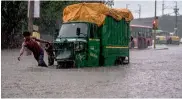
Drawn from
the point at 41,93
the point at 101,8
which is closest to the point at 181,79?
the point at 41,93

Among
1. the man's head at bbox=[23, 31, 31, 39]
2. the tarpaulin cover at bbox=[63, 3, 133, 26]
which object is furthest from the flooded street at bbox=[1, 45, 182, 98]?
A: the tarpaulin cover at bbox=[63, 3, 133, 26]

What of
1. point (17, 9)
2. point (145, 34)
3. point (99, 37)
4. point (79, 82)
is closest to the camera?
point (79, 82)

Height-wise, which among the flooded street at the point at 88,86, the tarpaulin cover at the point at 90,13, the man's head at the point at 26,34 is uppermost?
the tarpaulin cover at the point at 90,13

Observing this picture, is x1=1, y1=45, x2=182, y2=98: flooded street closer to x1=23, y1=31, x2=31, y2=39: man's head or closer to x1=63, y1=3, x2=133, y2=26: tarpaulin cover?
x1=23, y1=31, x2=31, y2=39: man's head

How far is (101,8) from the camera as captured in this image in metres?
20.3

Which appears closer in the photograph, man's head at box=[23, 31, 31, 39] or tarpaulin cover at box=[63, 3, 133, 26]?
man's head at box=[23, 31, 31, 39]

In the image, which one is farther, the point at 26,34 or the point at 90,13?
the point at 90,13

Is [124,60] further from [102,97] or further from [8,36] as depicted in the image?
[8,36]

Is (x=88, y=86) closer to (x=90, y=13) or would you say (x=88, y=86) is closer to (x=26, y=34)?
(x=26, y=34)

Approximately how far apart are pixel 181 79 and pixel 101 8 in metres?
7.02

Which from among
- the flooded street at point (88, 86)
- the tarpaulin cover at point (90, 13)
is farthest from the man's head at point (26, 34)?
the flooded street at point (88, 86)

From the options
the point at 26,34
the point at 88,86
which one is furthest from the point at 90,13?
the point at 88,86

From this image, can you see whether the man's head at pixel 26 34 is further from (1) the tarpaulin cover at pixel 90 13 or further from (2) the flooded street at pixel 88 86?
(2) the flooded street at pixel 88 86

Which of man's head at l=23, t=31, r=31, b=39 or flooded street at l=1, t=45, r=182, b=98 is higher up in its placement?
man's head at l=23, t=31, r=31, b=39
